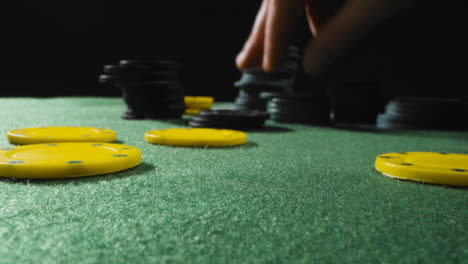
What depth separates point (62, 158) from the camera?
0.87 metres

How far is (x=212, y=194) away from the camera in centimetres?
72

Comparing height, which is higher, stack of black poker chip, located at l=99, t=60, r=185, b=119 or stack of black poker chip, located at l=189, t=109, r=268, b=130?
stack of black poker chip, located at l=99, t=60, r=185, b=119

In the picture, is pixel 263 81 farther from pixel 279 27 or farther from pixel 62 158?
pixel 62 158

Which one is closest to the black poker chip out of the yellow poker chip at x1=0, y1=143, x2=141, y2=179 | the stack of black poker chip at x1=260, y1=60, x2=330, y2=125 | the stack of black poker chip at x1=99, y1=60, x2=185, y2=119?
the stack of black poker chip at x1=99, y1=60, x2=185, y2=119

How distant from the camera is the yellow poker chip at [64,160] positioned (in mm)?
761

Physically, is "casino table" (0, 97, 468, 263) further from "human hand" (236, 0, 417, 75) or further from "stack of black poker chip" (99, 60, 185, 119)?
"stack of black poker chip" (99, 60, 185, 119)

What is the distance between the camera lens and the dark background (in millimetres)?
4531

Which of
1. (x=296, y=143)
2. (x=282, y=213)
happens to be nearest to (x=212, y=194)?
(x=282, y=213)

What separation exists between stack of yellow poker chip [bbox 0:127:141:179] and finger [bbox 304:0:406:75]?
1.08m

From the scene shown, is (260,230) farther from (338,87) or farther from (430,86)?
(430,86)

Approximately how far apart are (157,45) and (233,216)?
4933mm

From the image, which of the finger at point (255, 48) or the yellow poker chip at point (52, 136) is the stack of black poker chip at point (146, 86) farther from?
the yellow poker chip at point (52, 136)

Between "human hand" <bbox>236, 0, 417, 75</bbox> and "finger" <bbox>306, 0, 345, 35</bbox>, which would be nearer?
"human hand" <bbox>236, 0, 417, 75</bbox>

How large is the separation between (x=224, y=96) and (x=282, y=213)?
4.80 metres
